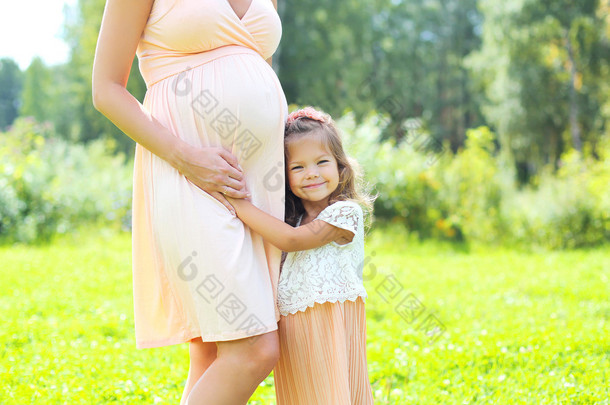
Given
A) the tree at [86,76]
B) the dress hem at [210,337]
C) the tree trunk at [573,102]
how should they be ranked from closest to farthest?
the dress hem at [210,337] → the tree trunk at [573,102] → the tree at [86,76]

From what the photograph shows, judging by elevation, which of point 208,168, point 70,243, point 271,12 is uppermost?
point 271,12

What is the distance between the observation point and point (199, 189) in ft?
5.32

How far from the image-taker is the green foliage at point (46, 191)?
754 cm

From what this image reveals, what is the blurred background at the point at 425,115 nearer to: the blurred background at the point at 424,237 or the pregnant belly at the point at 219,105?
the blurred background at the point at 424,237

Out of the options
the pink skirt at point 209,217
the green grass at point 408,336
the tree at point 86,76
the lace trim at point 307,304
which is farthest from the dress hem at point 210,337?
the tree at point 86,76

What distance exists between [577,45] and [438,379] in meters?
16.4

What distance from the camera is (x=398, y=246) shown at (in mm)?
7996

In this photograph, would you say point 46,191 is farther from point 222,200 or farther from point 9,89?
point 9,89

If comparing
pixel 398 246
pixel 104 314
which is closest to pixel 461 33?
pixel 398 246

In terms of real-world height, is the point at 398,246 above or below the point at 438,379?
below

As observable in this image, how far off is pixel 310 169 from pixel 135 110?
610 millimetres

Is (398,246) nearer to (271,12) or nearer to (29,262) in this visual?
(29,262)

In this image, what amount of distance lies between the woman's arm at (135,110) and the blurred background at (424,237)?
715 millimetres

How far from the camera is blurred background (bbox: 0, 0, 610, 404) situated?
3.04 meters
